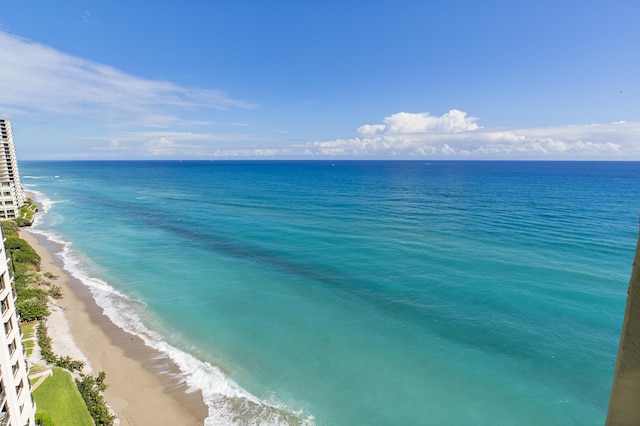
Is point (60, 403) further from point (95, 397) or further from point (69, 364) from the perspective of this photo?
point (69, 364)

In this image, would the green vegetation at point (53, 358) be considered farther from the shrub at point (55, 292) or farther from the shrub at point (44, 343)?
the shrub at point (55, 292)

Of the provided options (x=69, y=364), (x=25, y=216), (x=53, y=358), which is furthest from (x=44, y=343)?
(x=25, y=216)

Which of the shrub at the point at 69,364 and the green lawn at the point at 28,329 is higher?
the green lawn at the point at 28,329

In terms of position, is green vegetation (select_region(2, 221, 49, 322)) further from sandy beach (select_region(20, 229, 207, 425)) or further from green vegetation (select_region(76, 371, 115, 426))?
green vegetation (select_region(76, 371, 115, 426))

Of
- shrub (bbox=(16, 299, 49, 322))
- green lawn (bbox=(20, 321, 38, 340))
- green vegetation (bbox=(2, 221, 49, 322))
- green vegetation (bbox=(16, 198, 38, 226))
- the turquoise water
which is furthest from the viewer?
green vegetation (bbox=(16, 198, 38, 226))

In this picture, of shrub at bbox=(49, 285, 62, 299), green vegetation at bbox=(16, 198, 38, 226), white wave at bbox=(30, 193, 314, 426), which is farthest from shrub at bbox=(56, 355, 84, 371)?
green vegetation at bbox=(16, 198, 38, 226)

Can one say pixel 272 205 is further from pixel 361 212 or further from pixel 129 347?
pixel 129 347

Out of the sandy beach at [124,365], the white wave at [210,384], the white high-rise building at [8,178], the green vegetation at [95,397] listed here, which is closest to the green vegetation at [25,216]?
the white high-rise building at [8,178]
